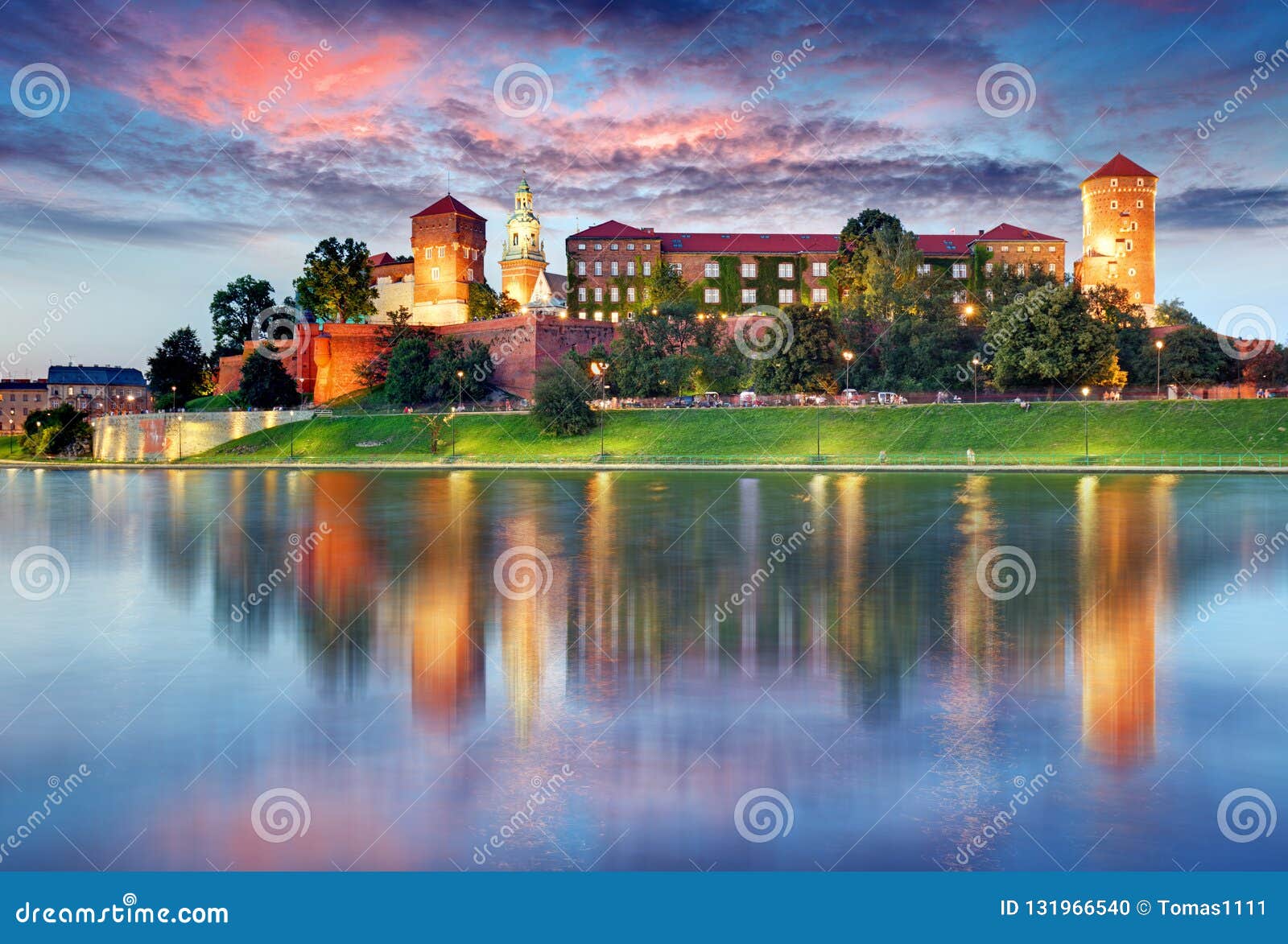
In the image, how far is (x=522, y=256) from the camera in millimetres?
72750

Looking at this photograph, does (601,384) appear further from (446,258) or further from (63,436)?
(63,436)

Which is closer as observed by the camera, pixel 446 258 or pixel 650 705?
pixel 650 705

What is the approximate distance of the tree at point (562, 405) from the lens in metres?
48.8

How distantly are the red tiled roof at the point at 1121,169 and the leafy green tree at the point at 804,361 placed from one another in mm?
32680

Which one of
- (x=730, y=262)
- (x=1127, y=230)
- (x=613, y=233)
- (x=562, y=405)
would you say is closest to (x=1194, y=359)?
(x=1127, y=230)

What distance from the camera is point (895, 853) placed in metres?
5.09

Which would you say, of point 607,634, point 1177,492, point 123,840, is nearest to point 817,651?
point 607,634

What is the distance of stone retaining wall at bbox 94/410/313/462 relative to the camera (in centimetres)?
6061

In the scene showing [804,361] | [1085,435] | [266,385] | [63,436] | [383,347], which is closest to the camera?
[1085,435]

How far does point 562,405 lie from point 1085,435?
22.9 m

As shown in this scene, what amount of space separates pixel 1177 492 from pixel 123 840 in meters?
27.0

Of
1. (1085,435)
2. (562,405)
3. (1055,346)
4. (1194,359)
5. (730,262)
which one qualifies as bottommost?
(1085,435)

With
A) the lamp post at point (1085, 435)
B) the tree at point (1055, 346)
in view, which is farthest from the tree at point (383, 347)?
the lamp post at point (1085, 435)

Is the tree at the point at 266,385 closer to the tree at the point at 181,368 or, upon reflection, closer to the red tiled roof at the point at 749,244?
the tree at the point at 181,368
